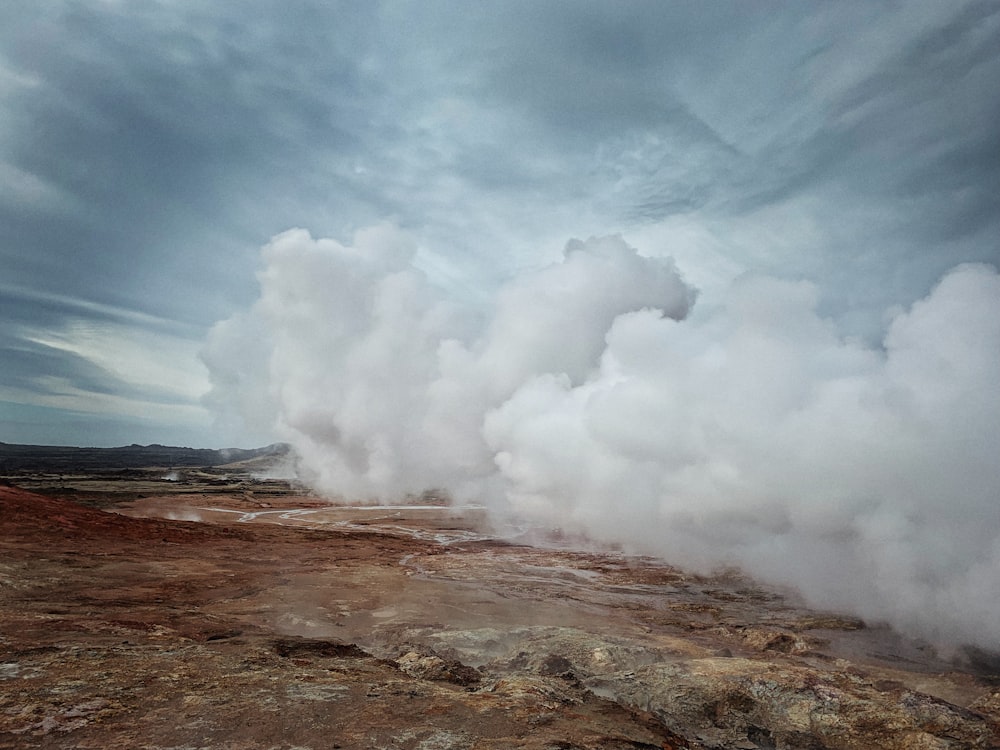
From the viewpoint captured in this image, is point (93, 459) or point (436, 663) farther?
point (93, 459)

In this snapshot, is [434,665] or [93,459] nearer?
[434,665]

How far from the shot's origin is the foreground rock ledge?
5926 mm

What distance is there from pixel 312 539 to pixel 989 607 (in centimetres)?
2410

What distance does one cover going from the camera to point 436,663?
8.48 meters

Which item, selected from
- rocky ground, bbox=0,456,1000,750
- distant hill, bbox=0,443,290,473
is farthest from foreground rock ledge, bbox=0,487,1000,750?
distant hill, bbox=0,443,290,473

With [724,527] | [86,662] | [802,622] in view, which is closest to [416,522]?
[724,527]

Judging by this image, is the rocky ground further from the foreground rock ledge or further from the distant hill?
the distant hill

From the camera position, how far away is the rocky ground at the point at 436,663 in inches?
234

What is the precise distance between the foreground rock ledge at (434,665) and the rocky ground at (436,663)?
41mm

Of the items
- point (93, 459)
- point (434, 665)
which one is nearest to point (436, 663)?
point (434, 665)

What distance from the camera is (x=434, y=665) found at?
8414 millimetres

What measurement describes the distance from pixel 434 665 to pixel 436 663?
0.07m

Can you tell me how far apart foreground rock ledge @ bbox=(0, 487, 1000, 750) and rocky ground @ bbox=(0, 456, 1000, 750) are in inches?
1.6

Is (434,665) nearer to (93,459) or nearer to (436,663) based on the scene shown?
(436,663)
